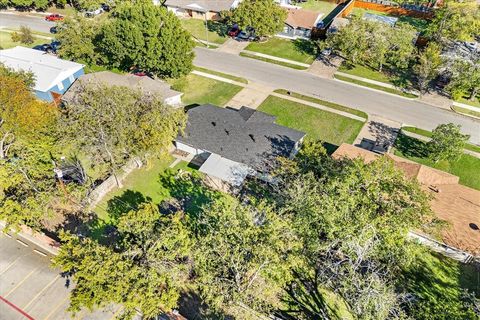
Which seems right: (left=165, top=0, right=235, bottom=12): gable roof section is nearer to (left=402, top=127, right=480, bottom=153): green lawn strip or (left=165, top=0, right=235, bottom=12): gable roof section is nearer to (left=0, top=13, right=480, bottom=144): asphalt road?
(left=0, top=13, right=480, bottom=144): asphalt road

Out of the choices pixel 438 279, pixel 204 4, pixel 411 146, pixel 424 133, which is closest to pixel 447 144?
pixel 411 146

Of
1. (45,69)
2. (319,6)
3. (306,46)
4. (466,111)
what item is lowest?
(45,69)

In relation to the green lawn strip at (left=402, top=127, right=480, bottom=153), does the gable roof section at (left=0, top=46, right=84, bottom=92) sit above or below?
below

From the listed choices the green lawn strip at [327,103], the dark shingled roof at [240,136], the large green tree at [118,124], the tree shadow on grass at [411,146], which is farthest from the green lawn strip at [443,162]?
the large green tree at [118,124]

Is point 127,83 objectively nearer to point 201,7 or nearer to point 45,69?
point 45,69

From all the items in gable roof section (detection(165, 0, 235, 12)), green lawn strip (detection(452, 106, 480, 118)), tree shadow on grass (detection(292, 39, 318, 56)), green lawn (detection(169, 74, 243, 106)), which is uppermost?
gable roof section (detection(165, 0, 235, 12))

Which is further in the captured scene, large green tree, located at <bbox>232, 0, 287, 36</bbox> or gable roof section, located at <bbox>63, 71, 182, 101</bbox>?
large green tree, located at <bbox>232, 0, 287, 36</bbox>

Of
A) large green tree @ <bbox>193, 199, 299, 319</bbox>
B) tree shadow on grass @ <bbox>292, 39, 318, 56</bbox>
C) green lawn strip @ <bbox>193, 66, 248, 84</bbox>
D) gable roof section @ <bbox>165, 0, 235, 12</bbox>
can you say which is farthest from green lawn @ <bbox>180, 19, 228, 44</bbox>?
large green tree @ <bbox>193, 199, 299, 319</bbox>

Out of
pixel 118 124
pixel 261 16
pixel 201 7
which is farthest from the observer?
pixel 201 7
